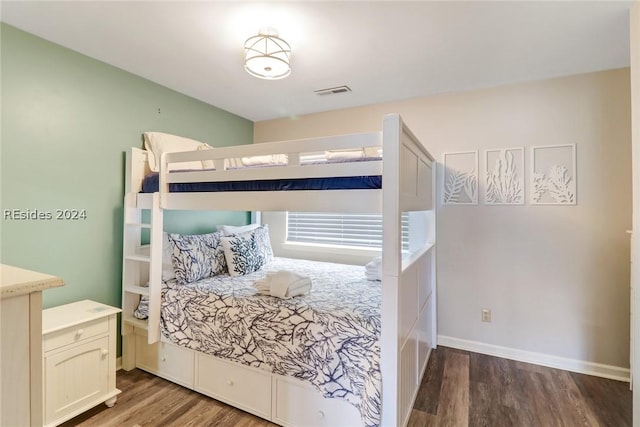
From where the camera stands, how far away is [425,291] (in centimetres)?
243

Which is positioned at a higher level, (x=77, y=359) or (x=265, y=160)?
(x=265, y=160)

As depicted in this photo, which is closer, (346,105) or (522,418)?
(522,418)

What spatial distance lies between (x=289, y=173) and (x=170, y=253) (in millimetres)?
1359

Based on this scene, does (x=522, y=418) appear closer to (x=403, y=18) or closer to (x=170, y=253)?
(x=403, y=18)

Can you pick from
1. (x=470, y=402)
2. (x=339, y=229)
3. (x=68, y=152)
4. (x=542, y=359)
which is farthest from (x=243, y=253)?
(x=542, y=359)

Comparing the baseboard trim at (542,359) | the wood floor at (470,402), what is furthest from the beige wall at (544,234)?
the wood floor at (470,402)

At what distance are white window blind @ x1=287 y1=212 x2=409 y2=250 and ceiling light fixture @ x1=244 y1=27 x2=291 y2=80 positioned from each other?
1529mm

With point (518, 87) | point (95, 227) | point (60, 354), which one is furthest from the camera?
point (518, 87)

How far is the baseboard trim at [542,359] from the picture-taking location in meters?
2.30

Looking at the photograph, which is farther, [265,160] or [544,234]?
[544,234]

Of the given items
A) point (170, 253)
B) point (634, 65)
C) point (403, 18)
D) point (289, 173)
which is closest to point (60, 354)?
point (170, 253)

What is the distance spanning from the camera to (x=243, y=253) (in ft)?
8.66

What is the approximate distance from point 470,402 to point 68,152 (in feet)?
10.7

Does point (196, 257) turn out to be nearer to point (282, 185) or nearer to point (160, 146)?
point (160, 146)
